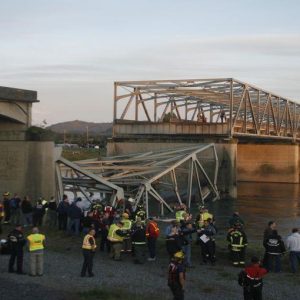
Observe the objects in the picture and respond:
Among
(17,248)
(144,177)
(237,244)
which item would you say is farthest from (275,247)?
(144,177)

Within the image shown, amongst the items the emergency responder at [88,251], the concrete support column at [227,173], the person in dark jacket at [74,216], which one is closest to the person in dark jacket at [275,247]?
the emergency responder at [88,251]

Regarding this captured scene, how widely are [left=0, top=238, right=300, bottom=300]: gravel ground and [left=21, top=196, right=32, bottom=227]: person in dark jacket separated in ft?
21.4

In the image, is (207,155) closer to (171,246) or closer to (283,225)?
(283,225)

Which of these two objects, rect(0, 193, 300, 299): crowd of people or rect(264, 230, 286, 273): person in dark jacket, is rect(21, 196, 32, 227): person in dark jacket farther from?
rect(264, 230, 286, 273): person in dark jacket

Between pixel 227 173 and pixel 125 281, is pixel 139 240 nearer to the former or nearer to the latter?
pixel 125 281

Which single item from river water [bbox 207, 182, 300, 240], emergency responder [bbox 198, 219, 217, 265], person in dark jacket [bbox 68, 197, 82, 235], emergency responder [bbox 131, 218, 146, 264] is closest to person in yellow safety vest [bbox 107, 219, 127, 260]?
emergency responder [bbox 131, 218, 146, 264]

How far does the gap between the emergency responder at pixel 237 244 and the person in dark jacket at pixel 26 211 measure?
1092 centimetres

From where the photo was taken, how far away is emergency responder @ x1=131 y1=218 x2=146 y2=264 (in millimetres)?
18844

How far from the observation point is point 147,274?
1752cm

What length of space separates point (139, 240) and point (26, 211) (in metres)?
9.03

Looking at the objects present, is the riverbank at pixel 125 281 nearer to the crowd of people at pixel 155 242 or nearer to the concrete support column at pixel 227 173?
the crowd of people at pixel 155 242

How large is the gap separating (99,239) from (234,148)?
36.2 m

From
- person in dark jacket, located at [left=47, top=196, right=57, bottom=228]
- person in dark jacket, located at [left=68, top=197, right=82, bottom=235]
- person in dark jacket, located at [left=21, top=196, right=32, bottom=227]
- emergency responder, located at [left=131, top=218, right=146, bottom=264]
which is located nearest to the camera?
emergency responder, located at [left=131, top=218, right=146, bottom=264]

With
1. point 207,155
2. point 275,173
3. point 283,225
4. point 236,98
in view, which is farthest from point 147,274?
point 275,173
